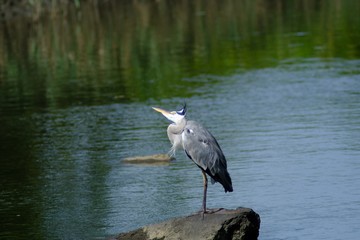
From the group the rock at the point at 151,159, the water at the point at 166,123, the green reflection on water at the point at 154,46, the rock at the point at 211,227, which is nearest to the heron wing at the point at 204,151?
the rock at the point at 211,227

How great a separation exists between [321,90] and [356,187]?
8.63 m

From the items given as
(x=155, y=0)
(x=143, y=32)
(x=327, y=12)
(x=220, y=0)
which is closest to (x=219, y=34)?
(x=143, y=32)

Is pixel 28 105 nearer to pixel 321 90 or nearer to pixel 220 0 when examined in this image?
pixel 321 90

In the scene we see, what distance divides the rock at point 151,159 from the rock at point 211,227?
5.22 meters

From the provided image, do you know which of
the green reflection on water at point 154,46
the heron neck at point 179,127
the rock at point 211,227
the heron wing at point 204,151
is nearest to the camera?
the rock at point 211,227

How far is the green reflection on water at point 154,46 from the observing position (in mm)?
26172

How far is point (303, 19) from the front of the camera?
39.2 m

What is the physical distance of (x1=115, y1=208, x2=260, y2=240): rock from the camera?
11.7m

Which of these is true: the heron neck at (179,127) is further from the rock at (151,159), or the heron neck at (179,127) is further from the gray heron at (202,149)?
the rock at (151,159)

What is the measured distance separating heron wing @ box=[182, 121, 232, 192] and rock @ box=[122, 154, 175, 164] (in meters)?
5.13

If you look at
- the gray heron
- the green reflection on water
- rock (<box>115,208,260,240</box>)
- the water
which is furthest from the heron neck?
the green reflection on water

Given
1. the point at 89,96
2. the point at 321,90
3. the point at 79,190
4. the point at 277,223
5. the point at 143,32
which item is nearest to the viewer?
the point at 277,223

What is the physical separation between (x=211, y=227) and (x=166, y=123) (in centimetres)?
920

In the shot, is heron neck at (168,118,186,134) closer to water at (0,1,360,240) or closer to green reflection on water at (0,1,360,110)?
water at (0,1,360,240)
